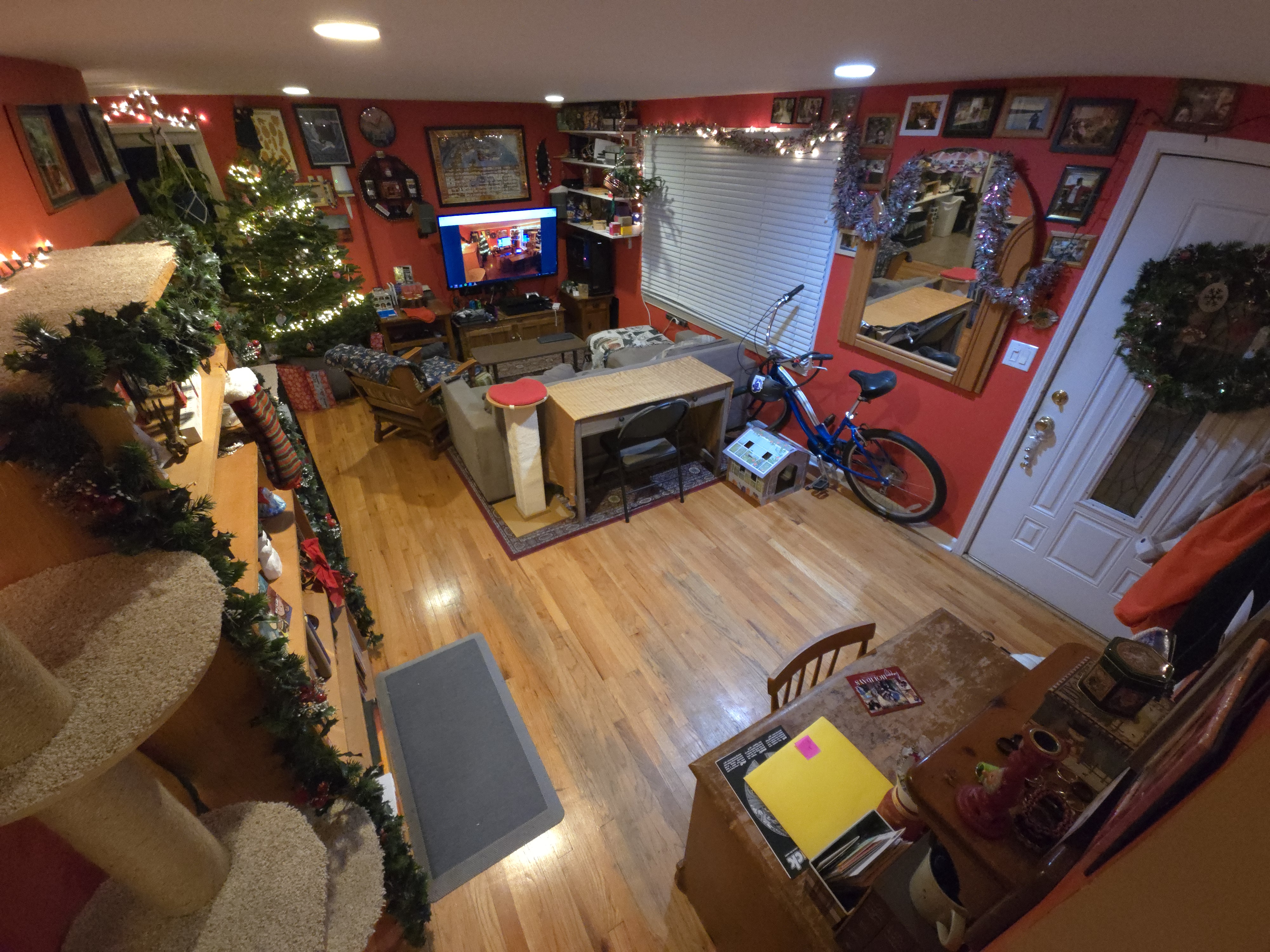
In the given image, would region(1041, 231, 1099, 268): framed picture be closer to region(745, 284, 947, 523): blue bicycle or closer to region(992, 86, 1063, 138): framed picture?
region(992, 86, 1063, 138): framed picture

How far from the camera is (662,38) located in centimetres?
141

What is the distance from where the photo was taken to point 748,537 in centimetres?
336

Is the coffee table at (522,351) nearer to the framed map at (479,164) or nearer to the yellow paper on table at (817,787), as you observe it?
the framed map at (479,164)

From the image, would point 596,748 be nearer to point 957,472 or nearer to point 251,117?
point 957,472

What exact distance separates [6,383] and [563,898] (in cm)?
202

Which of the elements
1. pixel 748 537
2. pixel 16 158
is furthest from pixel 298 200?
pixel 748 537

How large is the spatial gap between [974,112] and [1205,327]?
54.0 inches

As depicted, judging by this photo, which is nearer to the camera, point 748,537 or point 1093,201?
point 1093,201

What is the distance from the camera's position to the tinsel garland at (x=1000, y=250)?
7.86 ft

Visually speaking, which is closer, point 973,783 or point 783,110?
point 973,783

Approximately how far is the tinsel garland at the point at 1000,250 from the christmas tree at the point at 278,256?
14.7 feet

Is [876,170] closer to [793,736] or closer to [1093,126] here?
[1093,126]

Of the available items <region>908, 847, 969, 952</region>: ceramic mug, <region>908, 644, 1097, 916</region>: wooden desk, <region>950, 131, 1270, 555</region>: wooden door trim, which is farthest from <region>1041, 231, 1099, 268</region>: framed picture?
<region>908, 847, 969, 952</region>: ceramic mug

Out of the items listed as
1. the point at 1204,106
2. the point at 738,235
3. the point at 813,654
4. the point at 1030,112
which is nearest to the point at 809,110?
the point at 738,235
